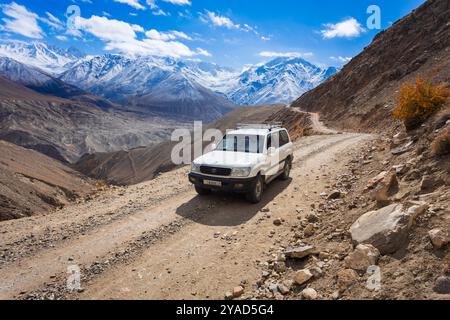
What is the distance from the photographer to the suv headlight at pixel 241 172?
8438 millimetres

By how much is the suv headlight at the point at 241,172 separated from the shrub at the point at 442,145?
4271 mm

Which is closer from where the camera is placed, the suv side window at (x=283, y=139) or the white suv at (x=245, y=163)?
the white suv at (x=245, y=163)

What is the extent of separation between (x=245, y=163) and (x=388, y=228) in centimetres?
428

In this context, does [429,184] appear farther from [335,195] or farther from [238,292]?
[238,292]

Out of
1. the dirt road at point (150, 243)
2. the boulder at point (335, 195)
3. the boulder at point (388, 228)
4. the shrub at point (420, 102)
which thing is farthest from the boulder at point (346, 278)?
the shrub at point (420, 102)

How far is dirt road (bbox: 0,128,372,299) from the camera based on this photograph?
17.4ft

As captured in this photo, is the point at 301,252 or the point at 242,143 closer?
the point at 301,252

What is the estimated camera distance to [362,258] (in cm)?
471

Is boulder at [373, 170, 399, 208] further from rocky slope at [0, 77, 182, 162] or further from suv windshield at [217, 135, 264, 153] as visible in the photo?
rocky slope at [0, 77, 182, 162]

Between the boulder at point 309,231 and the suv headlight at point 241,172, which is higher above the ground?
the suv headlight at point 241,172

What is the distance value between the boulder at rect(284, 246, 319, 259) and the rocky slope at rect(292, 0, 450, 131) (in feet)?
89.0

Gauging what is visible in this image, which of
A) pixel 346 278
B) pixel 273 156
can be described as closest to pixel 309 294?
pixel 346 278

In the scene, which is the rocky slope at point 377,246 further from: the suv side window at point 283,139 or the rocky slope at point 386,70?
the rocky slope at point 386,70

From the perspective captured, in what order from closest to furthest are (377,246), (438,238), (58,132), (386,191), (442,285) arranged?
(442,285), (438,238), (377,246), (386,191), (58,132)
